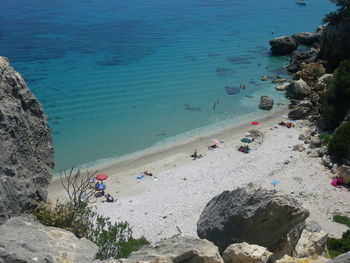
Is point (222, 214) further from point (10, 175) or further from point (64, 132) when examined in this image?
point (64, 132)

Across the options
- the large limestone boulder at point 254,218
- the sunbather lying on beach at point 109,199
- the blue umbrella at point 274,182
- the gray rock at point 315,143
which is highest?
the large limestone boulder at point 254,218

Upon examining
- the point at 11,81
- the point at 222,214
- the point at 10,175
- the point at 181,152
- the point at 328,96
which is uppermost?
the point at 11,81

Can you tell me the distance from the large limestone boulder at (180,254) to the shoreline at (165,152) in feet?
68.6

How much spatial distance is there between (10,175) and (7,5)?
96.8 metres

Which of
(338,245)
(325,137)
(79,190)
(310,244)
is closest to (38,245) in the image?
(310,244)

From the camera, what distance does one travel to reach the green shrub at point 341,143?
102ft

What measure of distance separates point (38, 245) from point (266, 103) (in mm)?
39203

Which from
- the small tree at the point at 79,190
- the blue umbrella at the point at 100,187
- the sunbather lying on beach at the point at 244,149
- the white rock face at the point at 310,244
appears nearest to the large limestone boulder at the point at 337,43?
the sunbather lying on beach at the point at 244,149

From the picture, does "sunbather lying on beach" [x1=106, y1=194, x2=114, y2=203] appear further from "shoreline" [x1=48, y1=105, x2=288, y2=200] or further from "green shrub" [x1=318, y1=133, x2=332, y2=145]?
"green shrub" [x1=318, y1=133, x2=332, y2=145]

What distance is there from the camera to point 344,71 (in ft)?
131

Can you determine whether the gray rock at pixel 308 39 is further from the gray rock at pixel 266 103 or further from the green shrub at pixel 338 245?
the green shrub at pixel 338 245

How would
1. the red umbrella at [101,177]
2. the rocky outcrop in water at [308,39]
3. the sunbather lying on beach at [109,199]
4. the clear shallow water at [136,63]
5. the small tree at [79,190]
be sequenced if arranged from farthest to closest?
the rocky outcrop in water at [308,39] → the clear shallow water at [136,63] → the red umbrella at [101,177] → the sunbather lying on beach at [109,199] → the small tree at [79,190]

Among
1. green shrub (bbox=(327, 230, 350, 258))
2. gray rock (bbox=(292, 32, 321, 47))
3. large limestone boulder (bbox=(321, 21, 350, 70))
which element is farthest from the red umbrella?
gray rock (bbox=(292, 32, 321, 47))

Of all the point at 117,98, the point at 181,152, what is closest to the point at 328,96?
the point at 181,152
